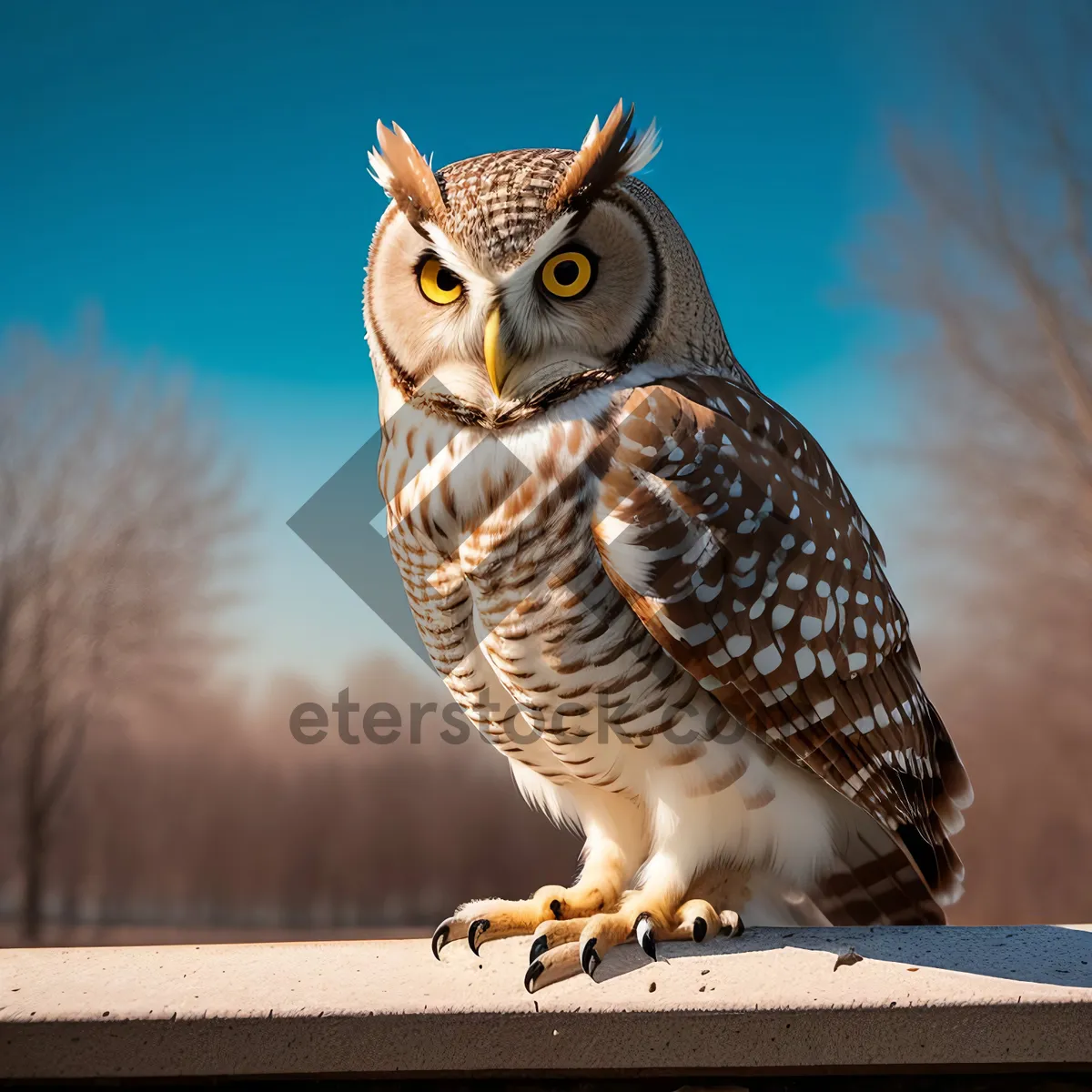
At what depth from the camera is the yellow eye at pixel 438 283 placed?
4.38 ft

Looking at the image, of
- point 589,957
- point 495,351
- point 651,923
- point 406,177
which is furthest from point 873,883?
point 406,177

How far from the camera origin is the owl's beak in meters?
1.25

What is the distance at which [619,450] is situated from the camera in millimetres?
1211

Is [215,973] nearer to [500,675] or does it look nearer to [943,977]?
[500,675]

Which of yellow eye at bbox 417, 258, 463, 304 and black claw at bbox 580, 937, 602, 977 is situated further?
yellow eye at bbox 417, 258, 463, 304

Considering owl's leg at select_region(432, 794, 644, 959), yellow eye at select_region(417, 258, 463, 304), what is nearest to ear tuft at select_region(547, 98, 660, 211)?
yellow eye at select_region(417, 258, 463, 304)

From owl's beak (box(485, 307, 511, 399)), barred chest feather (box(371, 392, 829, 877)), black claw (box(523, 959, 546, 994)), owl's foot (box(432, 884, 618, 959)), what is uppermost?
owl's beak (box(485, 307, 511, 399))

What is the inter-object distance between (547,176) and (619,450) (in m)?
0.41

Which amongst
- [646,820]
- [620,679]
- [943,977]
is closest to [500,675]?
[620,679]

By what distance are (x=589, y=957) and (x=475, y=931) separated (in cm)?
19

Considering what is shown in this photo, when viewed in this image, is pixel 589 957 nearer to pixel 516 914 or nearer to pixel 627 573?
pixel 516 914

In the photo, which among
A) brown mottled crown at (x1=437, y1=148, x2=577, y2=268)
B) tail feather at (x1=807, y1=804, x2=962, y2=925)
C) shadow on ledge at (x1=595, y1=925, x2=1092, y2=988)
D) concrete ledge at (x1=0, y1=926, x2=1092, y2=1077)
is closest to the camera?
concrete ledge at (x1=0, y1=926, x2=1092, y2=1077)

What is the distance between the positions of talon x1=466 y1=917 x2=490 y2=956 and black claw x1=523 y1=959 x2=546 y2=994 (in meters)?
0.14

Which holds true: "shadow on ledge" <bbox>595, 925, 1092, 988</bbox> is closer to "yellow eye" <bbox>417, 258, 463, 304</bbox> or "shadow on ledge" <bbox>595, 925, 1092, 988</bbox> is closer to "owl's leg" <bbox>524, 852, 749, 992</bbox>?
"owl's leg" <bbox>524, 852, 749, 992</bbox>
